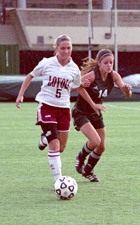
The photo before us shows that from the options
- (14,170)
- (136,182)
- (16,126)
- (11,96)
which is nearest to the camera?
(136,182)

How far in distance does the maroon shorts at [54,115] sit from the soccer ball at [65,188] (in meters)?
0.75

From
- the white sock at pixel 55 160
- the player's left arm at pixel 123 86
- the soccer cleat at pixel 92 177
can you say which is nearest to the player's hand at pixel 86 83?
the player's left arm at pixel 123 86

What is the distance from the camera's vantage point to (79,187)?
5.93 m

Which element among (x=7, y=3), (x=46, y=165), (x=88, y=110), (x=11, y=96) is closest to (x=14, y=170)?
(x=46, y=165)

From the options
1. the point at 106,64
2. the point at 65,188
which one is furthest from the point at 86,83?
the point at 65,188

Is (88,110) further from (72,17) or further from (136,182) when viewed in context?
(72,17)

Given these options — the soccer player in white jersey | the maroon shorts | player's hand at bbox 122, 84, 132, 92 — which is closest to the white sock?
the soccer player in white jersey

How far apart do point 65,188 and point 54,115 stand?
0.96m

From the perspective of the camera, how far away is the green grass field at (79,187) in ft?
15.1

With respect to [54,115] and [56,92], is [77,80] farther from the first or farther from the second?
[54,115]

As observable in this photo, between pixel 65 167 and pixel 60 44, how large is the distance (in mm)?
2186

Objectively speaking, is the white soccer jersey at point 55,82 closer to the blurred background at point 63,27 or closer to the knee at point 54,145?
the knee at point 54,145

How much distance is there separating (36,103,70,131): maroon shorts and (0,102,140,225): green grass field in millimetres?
776

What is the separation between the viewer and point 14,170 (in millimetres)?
7008
